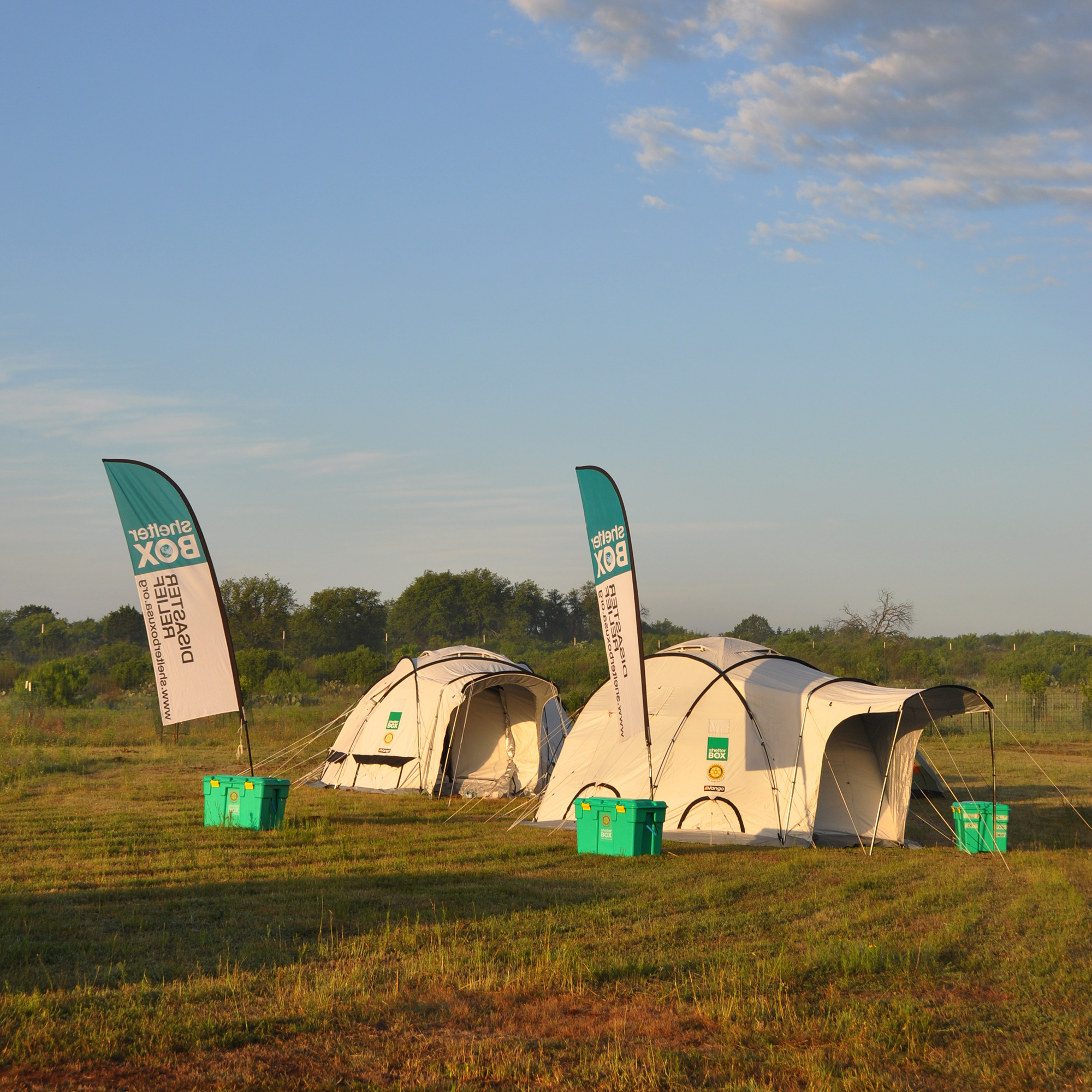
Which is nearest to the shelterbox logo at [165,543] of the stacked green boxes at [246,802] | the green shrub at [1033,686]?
the stacked green boxes at [246,802]

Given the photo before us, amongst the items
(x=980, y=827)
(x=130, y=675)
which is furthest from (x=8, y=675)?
(x=980, y=827)

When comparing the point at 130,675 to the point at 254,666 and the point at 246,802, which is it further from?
the point at 246,802

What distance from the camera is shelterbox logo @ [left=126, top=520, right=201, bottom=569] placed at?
13.3 meters

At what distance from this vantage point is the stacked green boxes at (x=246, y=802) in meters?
12.8

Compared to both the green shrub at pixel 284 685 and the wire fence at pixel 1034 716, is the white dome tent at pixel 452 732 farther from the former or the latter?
the green shrub at pixel 284 685

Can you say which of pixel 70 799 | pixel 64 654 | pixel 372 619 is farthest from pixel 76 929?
pixel 64 654

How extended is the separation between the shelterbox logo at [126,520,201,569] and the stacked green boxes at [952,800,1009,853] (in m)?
10.2

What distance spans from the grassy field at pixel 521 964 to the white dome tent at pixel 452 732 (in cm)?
499

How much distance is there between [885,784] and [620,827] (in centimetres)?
396

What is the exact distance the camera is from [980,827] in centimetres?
1264

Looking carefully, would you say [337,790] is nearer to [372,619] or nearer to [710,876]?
[710,876]

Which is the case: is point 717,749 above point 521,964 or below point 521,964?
above

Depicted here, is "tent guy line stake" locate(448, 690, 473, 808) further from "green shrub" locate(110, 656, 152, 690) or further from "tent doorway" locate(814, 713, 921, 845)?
"green shrub" locate(110, 656, 152, 690)

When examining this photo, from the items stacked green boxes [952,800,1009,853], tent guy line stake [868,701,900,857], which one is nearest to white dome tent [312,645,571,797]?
tent guy line stake [868,701,900,857]
